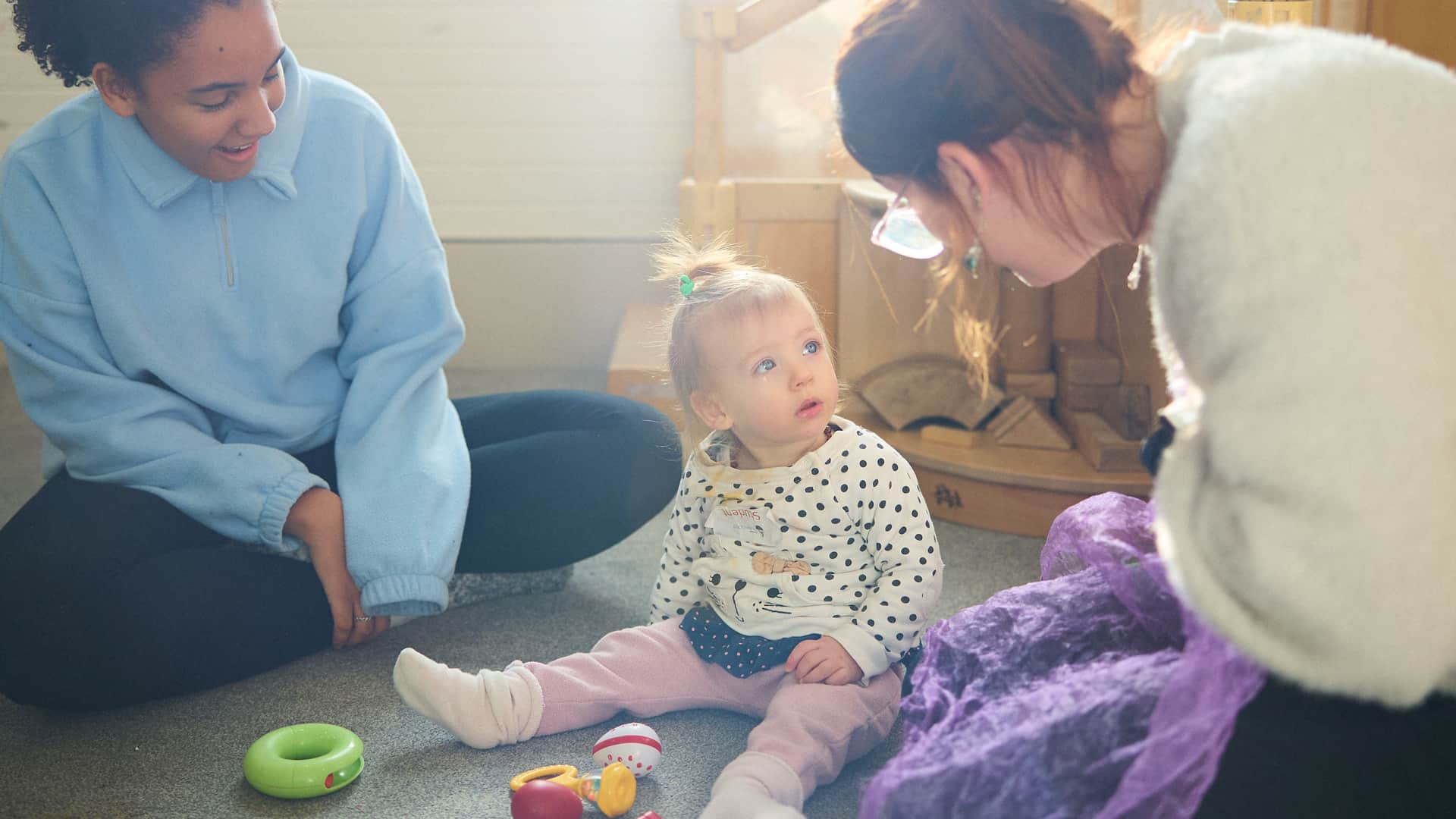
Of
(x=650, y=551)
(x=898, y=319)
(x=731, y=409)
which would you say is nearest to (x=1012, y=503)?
(x=898, y=319)

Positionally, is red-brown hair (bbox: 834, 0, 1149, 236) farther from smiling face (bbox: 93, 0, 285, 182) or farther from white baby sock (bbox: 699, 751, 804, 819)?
smiling face (bbox: 93, 0, 285, 182)

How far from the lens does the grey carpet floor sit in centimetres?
102

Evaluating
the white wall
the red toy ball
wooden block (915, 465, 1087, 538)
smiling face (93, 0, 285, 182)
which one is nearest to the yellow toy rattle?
the red toy ball

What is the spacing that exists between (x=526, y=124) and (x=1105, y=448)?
140 centimetres

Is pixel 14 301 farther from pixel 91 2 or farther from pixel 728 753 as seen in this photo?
pixel 728 753

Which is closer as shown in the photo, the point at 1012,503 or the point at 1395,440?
the point at 1395,440

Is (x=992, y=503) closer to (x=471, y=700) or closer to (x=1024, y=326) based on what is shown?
(x=1024, y=326)

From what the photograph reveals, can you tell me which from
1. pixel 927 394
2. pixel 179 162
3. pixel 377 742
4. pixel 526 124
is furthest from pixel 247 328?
pixel 526 124

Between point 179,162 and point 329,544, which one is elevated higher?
point 179,162

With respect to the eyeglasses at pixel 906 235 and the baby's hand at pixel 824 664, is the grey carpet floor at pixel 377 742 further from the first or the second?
the eyeglasses at pixel 906 235

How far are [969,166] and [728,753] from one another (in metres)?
0.55

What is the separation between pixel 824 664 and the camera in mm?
1078

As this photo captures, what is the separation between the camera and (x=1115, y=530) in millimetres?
1028

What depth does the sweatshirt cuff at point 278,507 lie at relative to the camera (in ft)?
4.01
